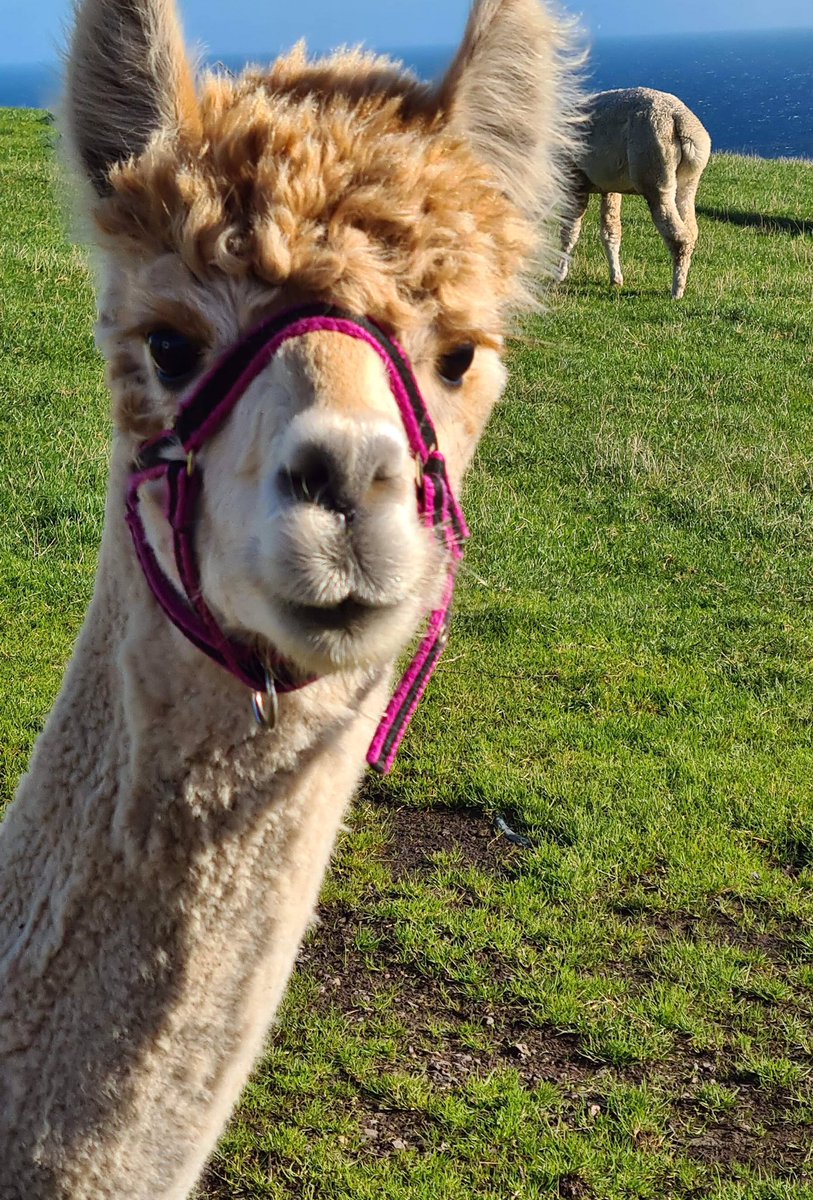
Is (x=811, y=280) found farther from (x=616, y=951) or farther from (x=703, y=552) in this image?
(x=616, y=951)

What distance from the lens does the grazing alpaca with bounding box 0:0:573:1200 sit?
1.66 meters

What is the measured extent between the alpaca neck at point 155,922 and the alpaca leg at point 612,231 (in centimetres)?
1269

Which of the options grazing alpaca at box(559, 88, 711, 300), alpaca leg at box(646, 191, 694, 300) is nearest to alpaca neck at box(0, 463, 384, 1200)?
grazing alpaca at box(559, 88, 711, 300)

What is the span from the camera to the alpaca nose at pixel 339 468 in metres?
1.43

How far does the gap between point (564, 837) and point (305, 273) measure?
139 inches

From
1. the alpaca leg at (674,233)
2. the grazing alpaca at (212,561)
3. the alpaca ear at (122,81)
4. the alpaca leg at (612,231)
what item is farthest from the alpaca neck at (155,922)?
the alpaca leg at (612,231)

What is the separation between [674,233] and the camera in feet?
42.5

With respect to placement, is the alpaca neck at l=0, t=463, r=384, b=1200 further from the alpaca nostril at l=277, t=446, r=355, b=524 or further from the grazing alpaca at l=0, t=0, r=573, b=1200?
the alpaca nostril at l=277, t=446, r=355, b=524

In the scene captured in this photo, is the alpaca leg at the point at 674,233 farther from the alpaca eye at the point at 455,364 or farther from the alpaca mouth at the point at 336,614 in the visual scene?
the alpaca mouth at the point at 336,614

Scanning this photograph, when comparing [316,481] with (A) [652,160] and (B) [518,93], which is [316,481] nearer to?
(B) [518,93]

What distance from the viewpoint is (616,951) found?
4188 millimetres

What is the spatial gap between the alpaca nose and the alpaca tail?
43.3 ft

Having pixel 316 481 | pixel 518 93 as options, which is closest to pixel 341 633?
pixel 316 481

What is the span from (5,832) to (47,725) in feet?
0.76
